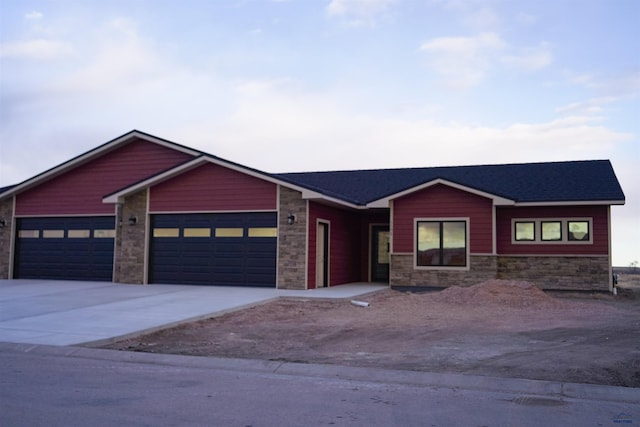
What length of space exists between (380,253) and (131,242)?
974 centimetres

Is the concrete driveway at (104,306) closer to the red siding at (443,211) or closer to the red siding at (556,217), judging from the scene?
the red siding at (443,211)

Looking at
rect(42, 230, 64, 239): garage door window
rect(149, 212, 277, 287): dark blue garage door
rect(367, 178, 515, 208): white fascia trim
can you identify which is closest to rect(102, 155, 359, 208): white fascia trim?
rect(367, 178, 515, 208): white fascia trim

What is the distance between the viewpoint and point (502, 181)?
23.2 m

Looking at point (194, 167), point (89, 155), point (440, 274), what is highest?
point (89, 155)

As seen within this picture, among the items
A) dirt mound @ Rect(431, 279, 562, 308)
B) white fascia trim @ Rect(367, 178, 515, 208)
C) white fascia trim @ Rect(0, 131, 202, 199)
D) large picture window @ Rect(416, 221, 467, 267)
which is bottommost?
dirt mound @ Rect(431, 279, 562, 308)

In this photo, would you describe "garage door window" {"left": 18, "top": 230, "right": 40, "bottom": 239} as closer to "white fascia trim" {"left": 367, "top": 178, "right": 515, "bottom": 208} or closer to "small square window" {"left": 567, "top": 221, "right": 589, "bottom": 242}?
"white fascia trim" {"left": 367, "top": 178, "right": 515, "bottom": 208}

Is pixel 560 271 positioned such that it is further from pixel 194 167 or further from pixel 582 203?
pixel 194 167

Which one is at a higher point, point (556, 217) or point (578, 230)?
point (556, 217)

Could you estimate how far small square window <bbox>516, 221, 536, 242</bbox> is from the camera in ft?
68.9

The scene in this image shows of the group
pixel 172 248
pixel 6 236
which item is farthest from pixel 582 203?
pixel 6 236

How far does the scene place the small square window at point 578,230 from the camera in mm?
20438

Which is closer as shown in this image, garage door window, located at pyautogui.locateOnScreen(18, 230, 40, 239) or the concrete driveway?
the concrete driveway

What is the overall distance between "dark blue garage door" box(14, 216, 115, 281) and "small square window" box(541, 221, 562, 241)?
50.3 feet

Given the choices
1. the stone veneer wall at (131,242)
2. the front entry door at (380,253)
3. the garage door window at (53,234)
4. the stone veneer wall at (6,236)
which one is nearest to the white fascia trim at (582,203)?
the front entry door at (380,253)
